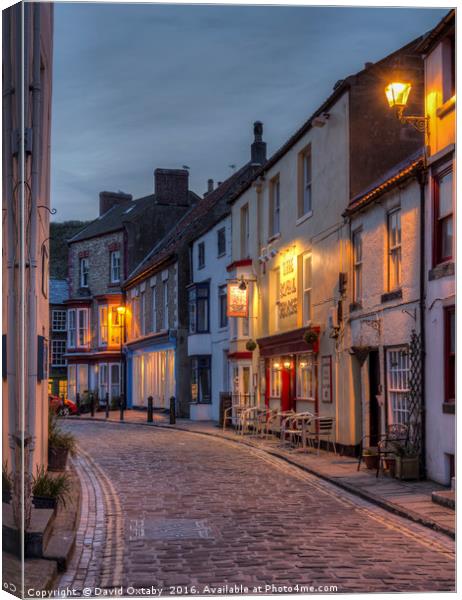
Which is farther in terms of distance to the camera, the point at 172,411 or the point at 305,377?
the point at 172,411

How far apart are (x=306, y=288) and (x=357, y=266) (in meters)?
3.50

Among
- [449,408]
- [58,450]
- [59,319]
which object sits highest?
[59,319]

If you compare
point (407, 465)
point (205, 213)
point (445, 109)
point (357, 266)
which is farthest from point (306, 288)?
point (205, 213)

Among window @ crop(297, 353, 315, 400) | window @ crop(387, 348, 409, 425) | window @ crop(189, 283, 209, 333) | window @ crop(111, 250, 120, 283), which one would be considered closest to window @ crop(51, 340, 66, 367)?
window @ crop(111, 250, 120, 283)

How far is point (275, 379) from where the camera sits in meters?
21.5

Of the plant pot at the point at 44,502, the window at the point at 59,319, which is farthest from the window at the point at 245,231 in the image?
the window at the point at 59,319

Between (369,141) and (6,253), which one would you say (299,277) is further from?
(6,253)

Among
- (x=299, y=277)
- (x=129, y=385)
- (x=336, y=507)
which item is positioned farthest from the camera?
(x=129, y=385)

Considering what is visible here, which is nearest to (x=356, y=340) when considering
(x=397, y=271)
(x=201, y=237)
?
(x=397, y=271)

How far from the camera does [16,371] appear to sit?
6.20 meters

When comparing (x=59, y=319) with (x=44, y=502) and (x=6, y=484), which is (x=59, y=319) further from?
(x=6, y=484)

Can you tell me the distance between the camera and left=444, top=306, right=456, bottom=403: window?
1095cm

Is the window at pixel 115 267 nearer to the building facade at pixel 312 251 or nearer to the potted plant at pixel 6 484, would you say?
the building facade at pixel 312 251

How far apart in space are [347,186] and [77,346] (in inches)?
1096
